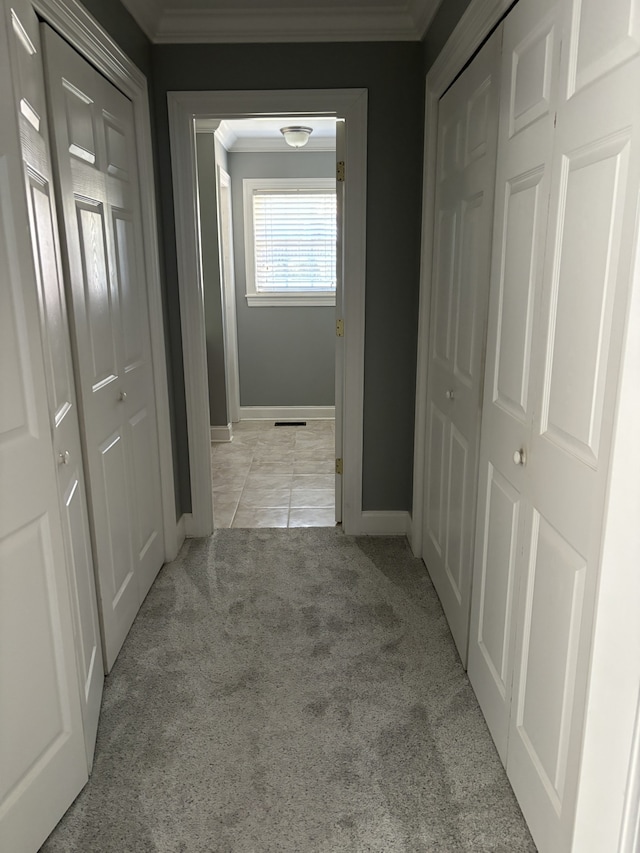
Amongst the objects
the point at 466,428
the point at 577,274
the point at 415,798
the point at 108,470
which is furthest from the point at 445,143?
the point at 415,798

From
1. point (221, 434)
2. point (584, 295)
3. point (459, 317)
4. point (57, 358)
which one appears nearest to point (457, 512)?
point (459, 317)

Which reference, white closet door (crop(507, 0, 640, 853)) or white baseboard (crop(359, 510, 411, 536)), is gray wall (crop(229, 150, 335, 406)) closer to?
white baseboard (crop(359, 510, 411, 536))

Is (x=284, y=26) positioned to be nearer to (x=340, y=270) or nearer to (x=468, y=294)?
(x=340, y=270)

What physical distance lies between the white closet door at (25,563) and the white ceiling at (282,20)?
4.92 ft

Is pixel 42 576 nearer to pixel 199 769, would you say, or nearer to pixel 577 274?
pixel 199 769

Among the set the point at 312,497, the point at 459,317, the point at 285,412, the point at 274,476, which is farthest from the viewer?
the point at 285,412

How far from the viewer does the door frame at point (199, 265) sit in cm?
281

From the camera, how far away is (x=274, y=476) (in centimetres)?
433

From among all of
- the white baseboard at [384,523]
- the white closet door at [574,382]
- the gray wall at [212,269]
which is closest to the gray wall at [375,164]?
the white baseboard at [384,523]

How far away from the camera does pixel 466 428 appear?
2.16m

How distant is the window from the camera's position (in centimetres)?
545

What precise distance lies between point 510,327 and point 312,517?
2.14 metres

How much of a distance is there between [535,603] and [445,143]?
187cm

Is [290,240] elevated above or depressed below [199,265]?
above
